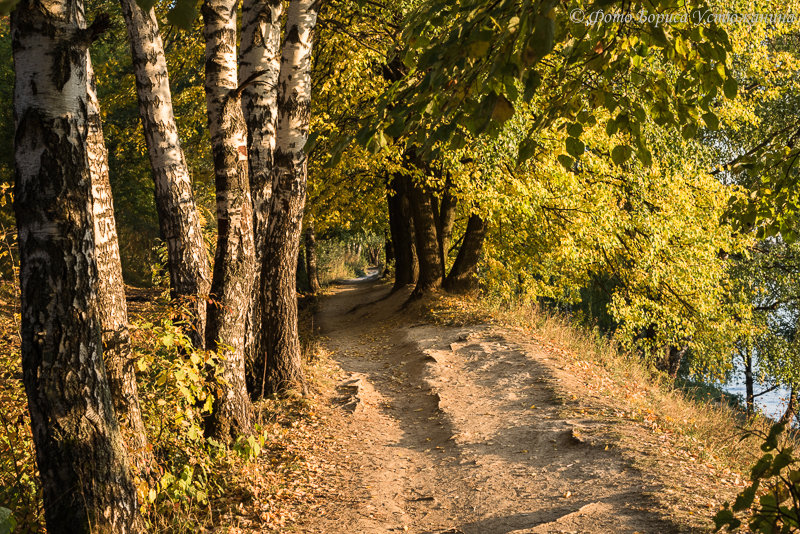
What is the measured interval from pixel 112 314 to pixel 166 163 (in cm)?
270

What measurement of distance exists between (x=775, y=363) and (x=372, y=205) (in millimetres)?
14475

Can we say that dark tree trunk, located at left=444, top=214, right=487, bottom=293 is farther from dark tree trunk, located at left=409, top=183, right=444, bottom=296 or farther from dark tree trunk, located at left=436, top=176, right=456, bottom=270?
dark tree trunk, located at left=436, top=176, right=456, bottom=270

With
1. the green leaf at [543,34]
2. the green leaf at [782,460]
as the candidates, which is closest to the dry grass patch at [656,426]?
the green leaf at [782,460]

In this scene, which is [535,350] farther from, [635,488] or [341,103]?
[341,103]

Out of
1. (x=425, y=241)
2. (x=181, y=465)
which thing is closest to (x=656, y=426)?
(x=181, y=465)

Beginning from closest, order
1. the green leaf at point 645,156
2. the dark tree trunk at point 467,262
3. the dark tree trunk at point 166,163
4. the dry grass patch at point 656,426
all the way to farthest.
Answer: the green leaf at point 645,156 → the dry grass patch at point 656,426 → the dark tree trunk at point 166,163 → the dark tree trunk at point 467,262

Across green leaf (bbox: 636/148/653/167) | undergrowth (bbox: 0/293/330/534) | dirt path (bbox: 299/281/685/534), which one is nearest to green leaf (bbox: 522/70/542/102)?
green leaf (bbox: 636/148/653/167)

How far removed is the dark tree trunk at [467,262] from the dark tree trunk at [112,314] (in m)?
11.0

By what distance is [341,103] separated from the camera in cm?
1294

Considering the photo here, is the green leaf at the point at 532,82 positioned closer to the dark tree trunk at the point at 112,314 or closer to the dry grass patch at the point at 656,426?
the dry grass patch at the point at 656,426

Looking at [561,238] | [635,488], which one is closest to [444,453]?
[635,488]

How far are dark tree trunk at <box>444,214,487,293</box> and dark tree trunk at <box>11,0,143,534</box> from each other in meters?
12.5

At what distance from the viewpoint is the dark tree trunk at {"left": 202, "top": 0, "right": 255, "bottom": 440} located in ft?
20.2

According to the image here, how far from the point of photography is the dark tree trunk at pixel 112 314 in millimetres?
4344
